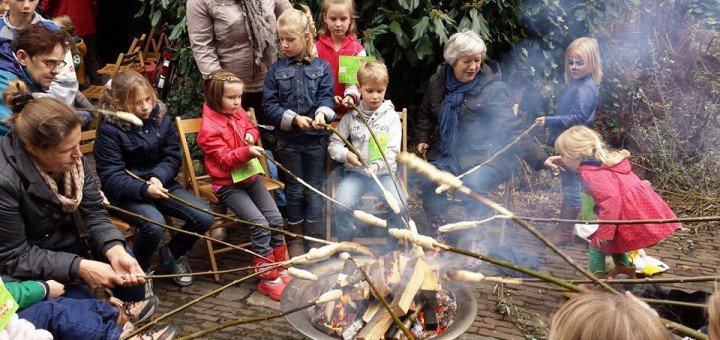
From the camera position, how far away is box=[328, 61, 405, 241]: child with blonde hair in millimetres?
4773

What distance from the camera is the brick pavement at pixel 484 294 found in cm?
427

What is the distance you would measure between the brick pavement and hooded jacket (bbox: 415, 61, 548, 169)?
76 centimetres

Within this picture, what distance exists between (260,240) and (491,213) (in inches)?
80.9

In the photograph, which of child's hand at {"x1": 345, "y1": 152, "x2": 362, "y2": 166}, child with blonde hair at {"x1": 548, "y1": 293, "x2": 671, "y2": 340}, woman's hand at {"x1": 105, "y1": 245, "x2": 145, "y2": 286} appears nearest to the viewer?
child with blonde hair at {"x1": 548, "y1": 293, "x2": 671, "y2": 340}

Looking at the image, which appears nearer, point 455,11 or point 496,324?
point 496,324

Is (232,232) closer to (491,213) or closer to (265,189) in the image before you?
(265,189)

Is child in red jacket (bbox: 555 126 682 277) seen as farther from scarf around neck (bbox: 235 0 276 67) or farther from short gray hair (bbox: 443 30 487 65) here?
scarf around neck (bbox: 235 0 276 67)

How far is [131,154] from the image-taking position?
4.42 metres

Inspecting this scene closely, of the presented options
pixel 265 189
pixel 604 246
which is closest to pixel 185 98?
pixel 265 189

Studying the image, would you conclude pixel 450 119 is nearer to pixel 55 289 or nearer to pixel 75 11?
pixel 55 289

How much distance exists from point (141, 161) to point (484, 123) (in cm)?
267

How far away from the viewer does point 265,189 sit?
4.83m

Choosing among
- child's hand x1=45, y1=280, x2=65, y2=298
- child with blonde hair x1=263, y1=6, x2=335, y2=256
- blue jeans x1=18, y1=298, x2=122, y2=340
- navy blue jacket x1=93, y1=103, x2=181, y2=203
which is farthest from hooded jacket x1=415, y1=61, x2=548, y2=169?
child's hand x1=45, y1=280, x2=65, y2=298

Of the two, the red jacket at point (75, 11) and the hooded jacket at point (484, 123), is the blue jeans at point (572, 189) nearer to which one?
the hooded jacket at point (484, 123)
